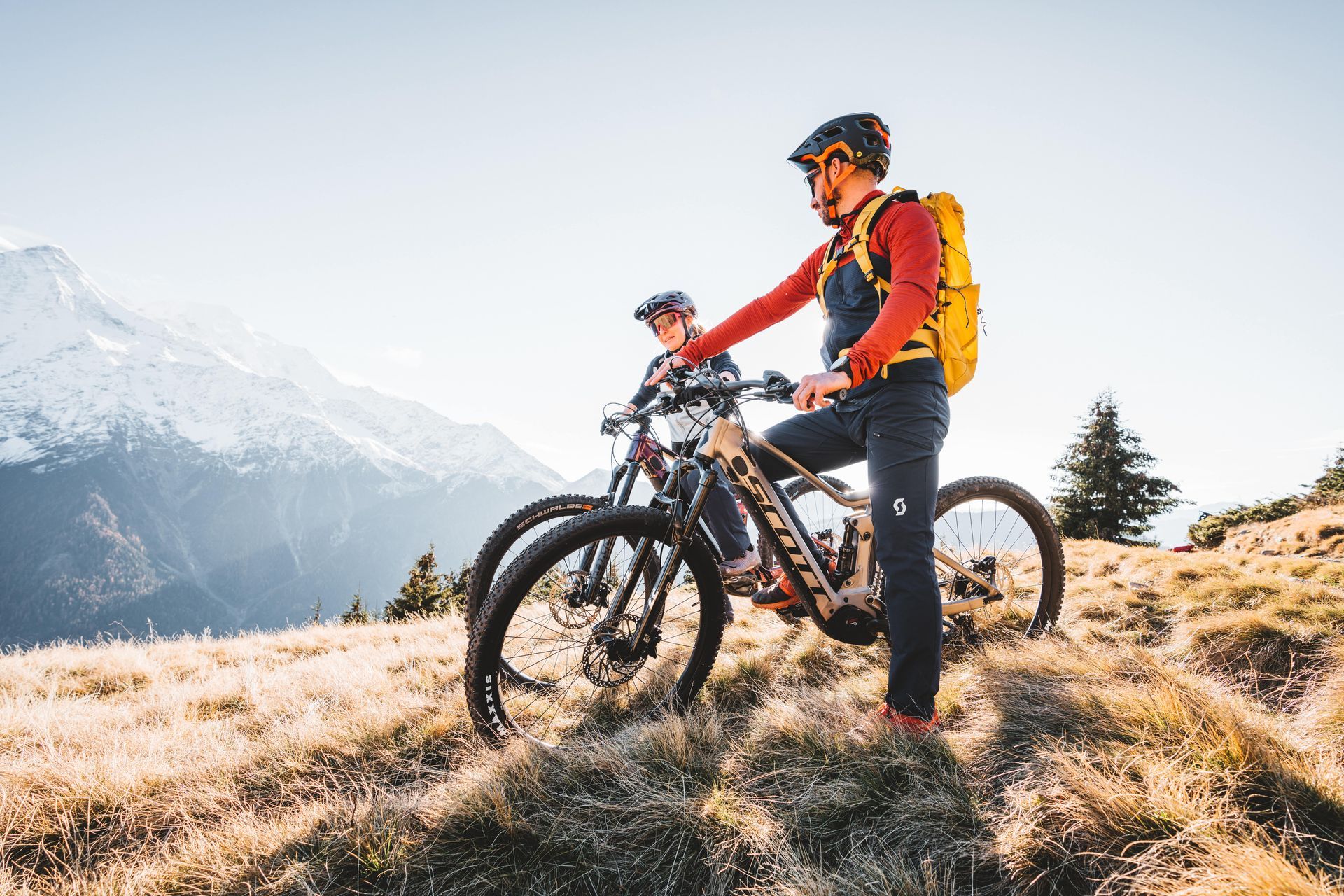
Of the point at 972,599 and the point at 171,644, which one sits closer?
the point at 972,599

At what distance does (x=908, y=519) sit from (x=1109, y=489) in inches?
1076

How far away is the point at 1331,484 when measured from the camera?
1487cm

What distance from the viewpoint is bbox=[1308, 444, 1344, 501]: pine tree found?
1272cm

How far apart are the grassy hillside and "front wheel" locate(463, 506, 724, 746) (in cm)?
29

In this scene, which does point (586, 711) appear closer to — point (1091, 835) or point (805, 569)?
point (805, 569)

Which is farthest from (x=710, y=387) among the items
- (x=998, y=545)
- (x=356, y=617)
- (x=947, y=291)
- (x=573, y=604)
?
(x=356, y=617)

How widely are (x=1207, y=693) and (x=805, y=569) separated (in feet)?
5.48

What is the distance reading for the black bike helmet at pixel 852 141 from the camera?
9.94ft

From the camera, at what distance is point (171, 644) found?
254 inches

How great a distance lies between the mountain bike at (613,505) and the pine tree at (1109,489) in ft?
80.7

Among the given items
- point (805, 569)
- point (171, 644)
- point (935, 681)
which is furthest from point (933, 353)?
point (171, 644)

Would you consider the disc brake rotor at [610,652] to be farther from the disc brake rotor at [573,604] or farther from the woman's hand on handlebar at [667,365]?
the woman's hand on handlebar at [667,365]

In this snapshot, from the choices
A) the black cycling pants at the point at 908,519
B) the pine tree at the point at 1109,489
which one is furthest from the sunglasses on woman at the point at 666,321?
the pine tree at the point at 1109,489

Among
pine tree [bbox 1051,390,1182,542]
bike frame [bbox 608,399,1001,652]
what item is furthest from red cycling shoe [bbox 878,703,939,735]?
pine tree [bbox 1051,390,1182,542]
